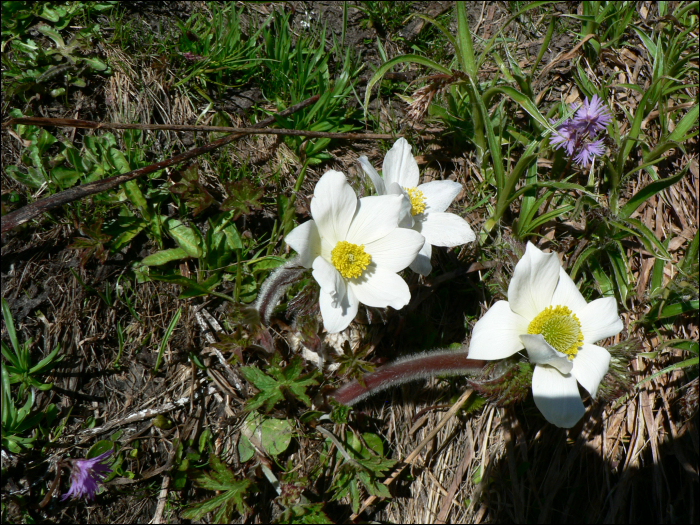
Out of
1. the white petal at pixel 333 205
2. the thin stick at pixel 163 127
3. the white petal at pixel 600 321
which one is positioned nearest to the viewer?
the white petal at pixel 333 205

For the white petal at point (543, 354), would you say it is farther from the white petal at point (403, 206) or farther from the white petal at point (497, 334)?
the white petal at point (403, 206)

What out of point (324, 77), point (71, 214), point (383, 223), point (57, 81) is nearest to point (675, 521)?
point (383, 223)

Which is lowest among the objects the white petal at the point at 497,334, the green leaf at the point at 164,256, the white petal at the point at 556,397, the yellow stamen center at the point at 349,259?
the white petal at the point at 556,397

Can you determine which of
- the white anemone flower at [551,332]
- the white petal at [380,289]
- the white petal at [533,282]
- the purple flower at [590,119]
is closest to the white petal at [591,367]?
the white anemone flower at [551,332]

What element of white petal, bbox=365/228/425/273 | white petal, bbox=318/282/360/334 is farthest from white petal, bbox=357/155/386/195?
white petal, bbox=318/282/360/334

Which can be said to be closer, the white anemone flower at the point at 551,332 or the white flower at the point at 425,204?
the white anemone flower at the point at 551,332

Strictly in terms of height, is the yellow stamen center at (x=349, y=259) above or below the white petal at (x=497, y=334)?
above

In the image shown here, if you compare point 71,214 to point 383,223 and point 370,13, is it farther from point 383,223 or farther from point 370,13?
point 370,13
